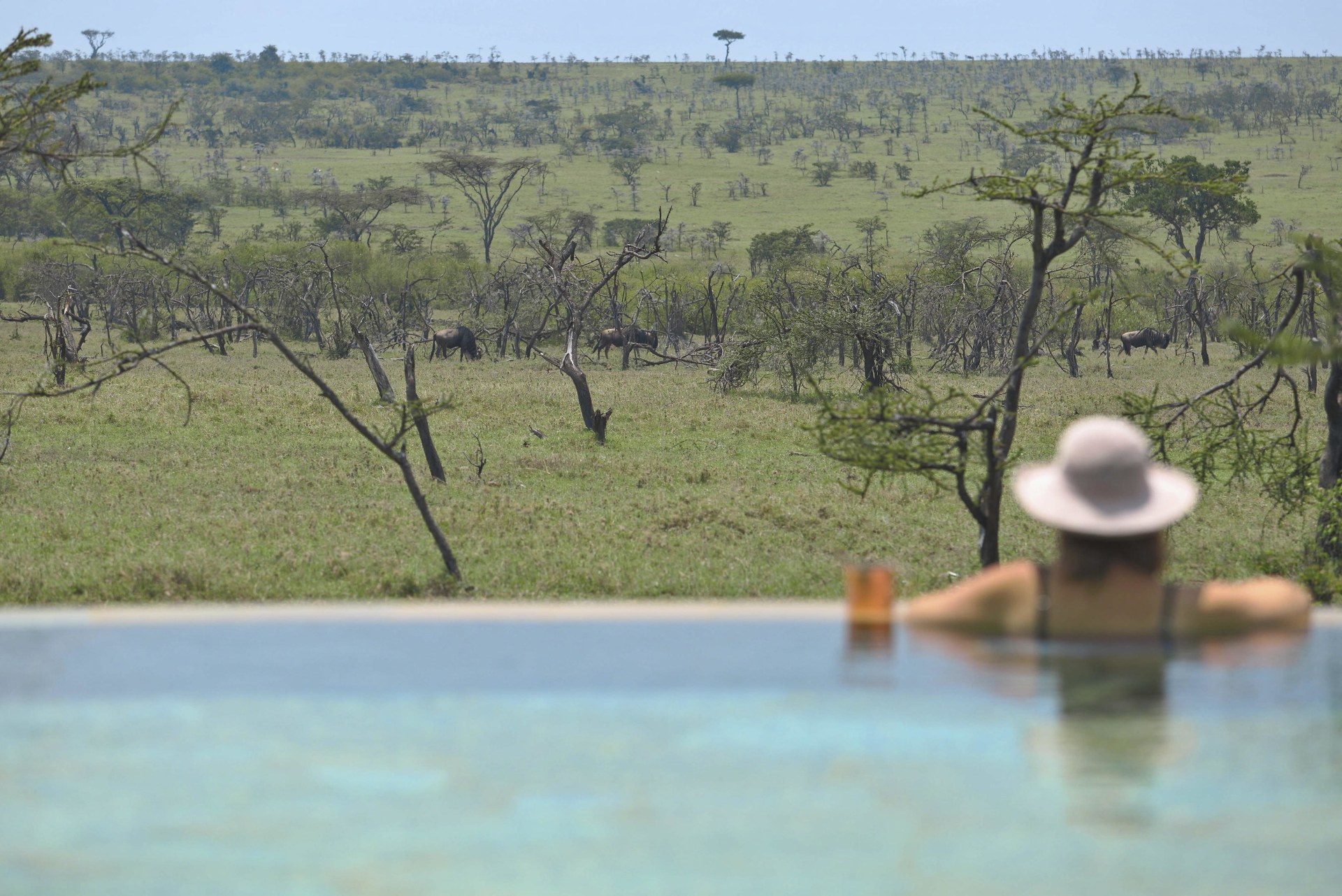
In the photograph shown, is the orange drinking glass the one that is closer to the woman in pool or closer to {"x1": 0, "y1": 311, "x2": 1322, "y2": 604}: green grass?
the woman in pool

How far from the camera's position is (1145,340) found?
3953 centimetres

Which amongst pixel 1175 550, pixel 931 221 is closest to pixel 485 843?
pixel 1175 550

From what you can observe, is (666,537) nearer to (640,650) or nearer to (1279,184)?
(640,650)

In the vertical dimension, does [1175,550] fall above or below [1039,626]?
below

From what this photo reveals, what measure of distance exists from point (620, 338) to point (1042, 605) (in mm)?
32133

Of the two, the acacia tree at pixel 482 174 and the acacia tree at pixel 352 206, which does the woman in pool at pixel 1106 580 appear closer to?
the acacia tree at pixel 482 174

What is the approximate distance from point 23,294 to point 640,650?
1933 inches

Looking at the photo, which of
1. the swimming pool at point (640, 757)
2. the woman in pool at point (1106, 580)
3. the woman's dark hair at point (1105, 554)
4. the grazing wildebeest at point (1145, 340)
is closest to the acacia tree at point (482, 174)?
the grazing wildebeest at point (1145, 340)

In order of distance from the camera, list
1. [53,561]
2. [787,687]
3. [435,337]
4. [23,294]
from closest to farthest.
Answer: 1. [787,687]
2. [53,561]
3. [435,337]
4. [23,294]

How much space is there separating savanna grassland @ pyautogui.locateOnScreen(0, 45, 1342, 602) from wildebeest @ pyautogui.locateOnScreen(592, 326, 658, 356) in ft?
2.25

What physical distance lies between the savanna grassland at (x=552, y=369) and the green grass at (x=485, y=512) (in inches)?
1.9

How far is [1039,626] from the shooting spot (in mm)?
3885

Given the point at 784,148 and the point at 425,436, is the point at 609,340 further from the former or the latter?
the point at 784,148

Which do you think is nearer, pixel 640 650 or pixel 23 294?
pixel 640 650
